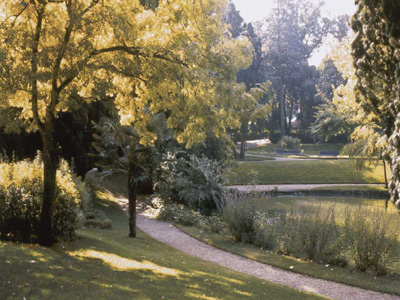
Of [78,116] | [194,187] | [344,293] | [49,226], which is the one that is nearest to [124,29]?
[49,226]

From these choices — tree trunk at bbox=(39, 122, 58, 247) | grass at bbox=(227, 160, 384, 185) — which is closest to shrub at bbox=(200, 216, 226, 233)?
tree trunk at bbox=(39, 122, 58, 247)

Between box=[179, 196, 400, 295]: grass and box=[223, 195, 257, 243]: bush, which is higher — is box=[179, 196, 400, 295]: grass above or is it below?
below

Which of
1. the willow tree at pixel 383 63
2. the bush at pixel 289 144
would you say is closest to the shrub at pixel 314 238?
the willow tree at pixel 383 63

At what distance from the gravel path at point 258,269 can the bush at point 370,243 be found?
3.90ft

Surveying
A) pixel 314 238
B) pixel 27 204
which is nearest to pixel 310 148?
pixel 314 238

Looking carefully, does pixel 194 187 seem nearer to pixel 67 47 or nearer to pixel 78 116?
pixel 78 116

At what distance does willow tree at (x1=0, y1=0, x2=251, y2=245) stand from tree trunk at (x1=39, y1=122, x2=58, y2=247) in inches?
0.7

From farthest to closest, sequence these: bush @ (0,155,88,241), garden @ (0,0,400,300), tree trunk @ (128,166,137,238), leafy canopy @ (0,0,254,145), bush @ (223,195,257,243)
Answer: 1. tree trunk @ (128,166,137,238)
2. bush @ (223,195,257,243)
3. bush @ (0,155,88,241)
4. leafy canopy @ (0,0,254,145)
5. garden @ (0,0,400,300)

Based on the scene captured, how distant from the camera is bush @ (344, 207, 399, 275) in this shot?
8.44 meters

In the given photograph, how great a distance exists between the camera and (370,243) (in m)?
8.51

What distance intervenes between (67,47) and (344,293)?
6120 millimetres

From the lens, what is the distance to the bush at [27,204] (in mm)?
8039

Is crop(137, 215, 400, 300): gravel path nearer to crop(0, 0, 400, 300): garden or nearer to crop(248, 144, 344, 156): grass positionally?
crop(0, 0, 400, 300): garden

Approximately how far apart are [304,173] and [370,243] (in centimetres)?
1946
